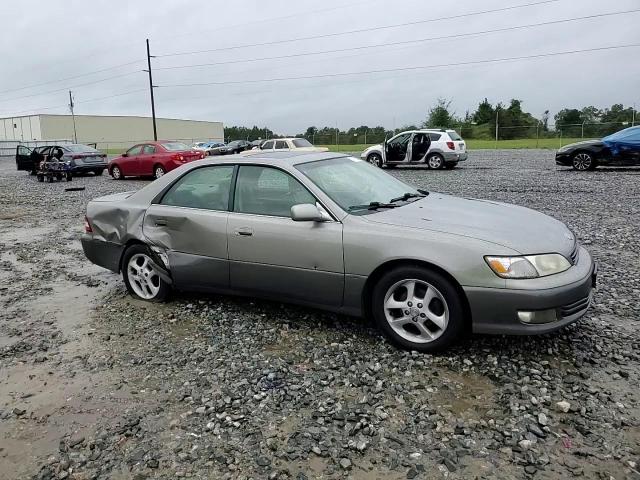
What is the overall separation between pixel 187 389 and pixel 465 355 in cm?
194

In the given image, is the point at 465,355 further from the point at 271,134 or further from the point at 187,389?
the point at 271,134

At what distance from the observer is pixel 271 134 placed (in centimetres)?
6631

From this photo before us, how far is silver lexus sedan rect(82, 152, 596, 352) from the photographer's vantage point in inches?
133

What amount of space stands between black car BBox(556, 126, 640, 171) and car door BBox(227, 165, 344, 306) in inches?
580

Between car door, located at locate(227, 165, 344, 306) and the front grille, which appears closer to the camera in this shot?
the front grille

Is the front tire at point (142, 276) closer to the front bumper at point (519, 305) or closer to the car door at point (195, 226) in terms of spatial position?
the car door at point (195, 226)

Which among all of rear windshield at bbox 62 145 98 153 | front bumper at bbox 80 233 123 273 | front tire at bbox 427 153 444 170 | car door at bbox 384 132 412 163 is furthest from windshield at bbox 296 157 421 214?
rear windshield at bbox 62 145 98 153

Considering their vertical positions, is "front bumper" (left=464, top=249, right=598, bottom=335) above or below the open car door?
below

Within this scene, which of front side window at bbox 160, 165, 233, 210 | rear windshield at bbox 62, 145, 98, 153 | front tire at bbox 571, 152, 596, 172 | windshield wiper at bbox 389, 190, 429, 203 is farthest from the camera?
rear windshield at bbox 62, 145, 98, 153

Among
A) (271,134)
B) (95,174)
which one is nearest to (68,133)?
(271,134)

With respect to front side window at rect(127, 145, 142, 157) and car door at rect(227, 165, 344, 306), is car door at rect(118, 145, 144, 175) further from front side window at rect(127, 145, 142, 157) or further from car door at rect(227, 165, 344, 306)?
car door at rect(227, 165, 344, 306)

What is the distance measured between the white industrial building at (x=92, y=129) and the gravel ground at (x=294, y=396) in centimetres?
7167

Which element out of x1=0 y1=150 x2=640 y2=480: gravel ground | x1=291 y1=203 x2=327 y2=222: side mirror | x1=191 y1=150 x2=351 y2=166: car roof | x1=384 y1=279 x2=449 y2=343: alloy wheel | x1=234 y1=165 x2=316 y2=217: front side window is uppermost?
x1=191 y1=150 x2=351 y2=166: car roof

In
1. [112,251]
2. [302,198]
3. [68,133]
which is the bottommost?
[112,251]
